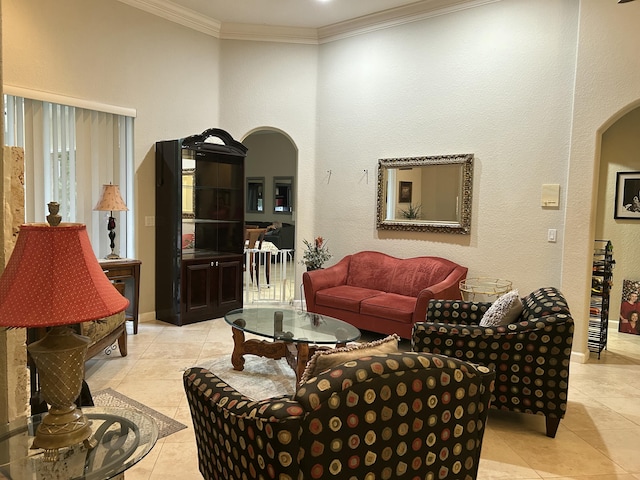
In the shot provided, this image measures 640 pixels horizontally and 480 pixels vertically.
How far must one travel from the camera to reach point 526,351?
279 centimetres

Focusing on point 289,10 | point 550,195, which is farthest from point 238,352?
point 289,10

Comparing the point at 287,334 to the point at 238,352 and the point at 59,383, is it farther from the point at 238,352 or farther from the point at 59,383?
the point at 59,383

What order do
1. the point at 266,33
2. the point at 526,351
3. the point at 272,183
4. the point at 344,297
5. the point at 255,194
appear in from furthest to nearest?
1. the point at 255,194
2. the point at 272,183
3. the point at 266,33
4. the point at 344,297
5. the point at 526,351

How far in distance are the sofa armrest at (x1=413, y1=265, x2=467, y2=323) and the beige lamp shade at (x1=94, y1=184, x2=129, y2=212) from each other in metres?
3.10

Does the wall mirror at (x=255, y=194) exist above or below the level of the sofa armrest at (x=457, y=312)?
above

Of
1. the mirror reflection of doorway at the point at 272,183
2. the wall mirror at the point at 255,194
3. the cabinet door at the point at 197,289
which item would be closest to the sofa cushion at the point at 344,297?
the cabinet door at the point at 197,289

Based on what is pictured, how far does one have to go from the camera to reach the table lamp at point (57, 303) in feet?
4.48

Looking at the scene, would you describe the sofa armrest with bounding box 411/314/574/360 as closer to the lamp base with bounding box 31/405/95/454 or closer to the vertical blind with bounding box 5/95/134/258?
the lamp base with bounding box 31/405/95/454

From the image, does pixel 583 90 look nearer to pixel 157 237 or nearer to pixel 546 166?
pixel 546 166

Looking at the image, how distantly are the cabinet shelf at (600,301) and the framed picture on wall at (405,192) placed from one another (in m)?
1.97

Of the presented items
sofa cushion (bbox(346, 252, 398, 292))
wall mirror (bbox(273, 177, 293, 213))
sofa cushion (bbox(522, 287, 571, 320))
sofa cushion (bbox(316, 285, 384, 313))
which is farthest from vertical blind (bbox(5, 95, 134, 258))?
wall mirror (bbox(273, 177, 293, 213))

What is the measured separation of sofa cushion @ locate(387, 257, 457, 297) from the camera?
4898mm

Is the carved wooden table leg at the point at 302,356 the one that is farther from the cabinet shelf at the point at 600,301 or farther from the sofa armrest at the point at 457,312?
the cabinet shelf at the point at 600,301

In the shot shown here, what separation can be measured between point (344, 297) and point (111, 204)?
2.57 m
